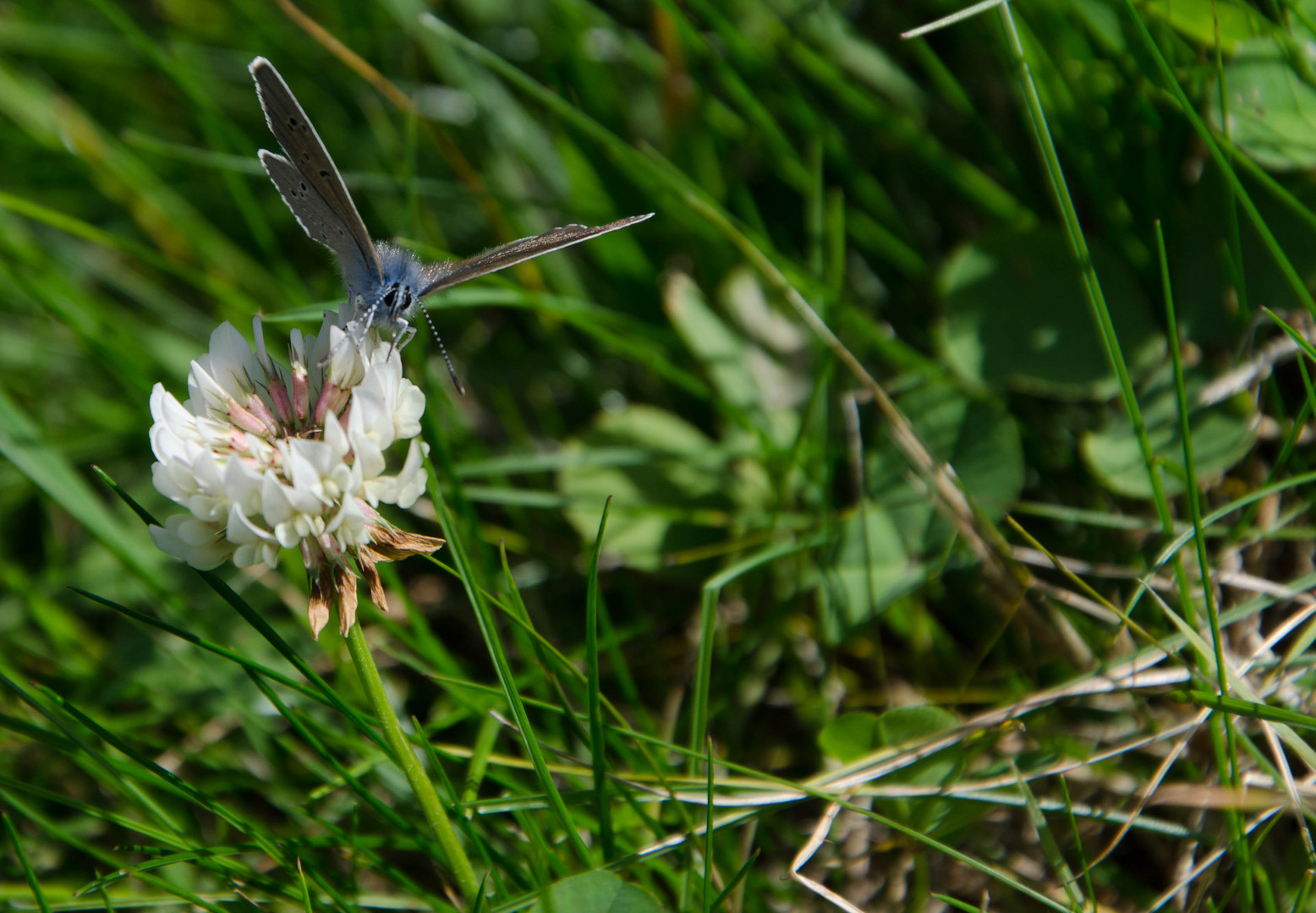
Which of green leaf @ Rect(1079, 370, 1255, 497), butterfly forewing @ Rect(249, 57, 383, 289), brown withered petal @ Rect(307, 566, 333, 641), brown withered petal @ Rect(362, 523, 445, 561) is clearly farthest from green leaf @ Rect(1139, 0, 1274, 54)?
brown withered petal @ Rect(307, 566, 333, 641)

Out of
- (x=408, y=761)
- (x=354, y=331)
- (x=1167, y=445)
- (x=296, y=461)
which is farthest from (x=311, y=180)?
(x=1167, y=445)

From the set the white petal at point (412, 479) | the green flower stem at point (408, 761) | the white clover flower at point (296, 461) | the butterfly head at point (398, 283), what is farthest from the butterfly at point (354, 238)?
the green flower stem at point (408, 761)

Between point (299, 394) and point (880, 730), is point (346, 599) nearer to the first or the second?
point (299, 394)

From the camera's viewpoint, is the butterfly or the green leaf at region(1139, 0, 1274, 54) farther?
the green leaf at region(1139, 0, 1274, 54)

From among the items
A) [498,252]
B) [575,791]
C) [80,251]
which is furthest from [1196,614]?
[80,251]

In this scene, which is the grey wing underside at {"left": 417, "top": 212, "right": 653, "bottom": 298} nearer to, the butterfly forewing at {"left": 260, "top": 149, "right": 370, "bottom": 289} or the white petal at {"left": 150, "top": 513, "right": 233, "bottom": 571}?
the butterfly forewing at {"left": 260, "top": 149, "right": 370, "bottom": 289}

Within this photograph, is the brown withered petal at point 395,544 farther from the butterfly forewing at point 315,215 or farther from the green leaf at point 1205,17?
the green leaf at point 1205,17

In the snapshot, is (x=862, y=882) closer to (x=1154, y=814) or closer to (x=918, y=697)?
(x=918, y=697)
